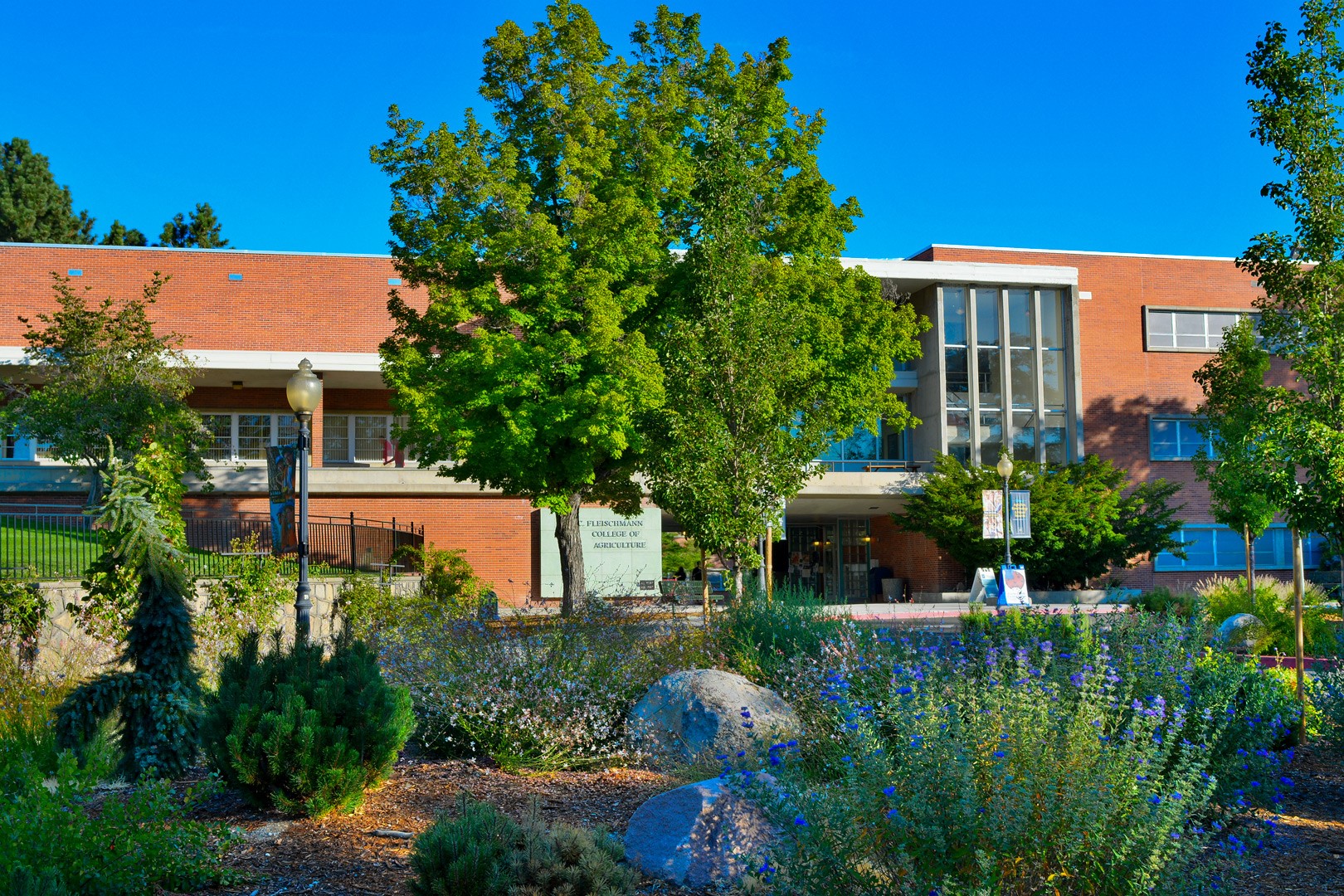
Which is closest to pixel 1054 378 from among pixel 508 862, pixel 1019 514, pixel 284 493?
pixel 1019 514

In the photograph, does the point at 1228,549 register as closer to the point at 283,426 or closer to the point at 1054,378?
the point at 1054,378

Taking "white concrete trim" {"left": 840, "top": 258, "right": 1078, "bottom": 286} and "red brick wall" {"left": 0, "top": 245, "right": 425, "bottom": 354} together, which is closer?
"red brick wall" {"left": 0, "top": 245, "right": 425, "bottom": 354}

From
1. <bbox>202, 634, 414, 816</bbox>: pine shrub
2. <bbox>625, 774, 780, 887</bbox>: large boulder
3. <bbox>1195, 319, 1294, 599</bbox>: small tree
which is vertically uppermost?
<bbox>1195, 319, 1294, 599</bbox>: small tree

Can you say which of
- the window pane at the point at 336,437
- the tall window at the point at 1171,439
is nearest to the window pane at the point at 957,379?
the tall window at the point at 1171,439

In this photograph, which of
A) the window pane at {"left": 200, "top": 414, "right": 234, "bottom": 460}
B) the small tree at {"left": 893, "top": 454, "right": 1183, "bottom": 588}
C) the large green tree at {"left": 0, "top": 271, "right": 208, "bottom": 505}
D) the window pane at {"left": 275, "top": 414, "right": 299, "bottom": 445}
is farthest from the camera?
the window pane at {"left": 275, "top": 414, "right": 299, "bottom": 445}

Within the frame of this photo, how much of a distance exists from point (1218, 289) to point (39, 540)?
36.9 metres

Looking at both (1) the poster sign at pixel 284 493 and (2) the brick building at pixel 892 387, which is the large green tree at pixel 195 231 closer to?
(2) the brick building at pixel 892 387

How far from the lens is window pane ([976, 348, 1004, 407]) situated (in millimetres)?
35875

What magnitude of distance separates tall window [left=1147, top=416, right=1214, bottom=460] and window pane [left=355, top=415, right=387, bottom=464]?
86.3 ft

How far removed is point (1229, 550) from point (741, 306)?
29.3 m

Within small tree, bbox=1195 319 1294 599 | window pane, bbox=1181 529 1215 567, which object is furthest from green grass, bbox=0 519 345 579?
window pane, bbox=1181 529 1215 567

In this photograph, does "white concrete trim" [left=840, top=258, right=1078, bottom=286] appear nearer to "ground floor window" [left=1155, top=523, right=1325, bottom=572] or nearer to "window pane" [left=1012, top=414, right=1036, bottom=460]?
"window pane" [left=1012, top=414, right=1036, bottom=460]

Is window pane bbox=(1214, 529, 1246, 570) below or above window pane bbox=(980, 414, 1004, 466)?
below

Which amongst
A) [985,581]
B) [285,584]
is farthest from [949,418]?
[285,584]
